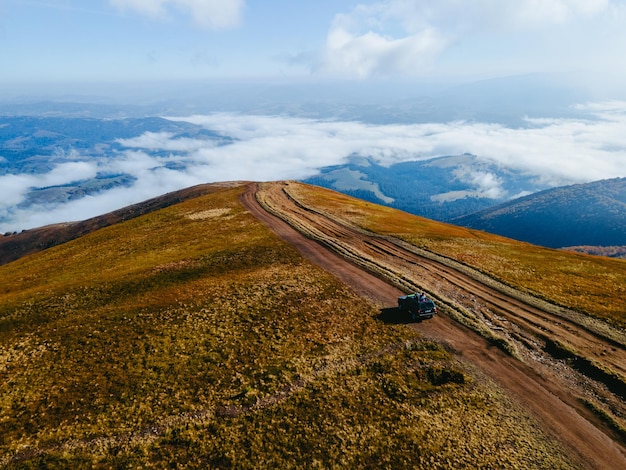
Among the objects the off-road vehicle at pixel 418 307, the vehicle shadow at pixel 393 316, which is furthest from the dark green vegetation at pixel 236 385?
the off-road vehicle at pixel 418 307

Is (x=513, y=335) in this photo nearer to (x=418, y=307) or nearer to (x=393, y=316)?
(x=418, y=307)

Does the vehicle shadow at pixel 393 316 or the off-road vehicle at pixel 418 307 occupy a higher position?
the off-road vehicle at pixel 418 307

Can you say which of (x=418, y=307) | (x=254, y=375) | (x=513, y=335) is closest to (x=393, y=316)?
(x=418, y=307)

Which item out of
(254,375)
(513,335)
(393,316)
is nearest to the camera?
(254,375)

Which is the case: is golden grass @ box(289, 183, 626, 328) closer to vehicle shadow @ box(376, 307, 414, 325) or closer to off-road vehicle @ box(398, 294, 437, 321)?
off-road vehicle @ box(398, 294, 437, 321)

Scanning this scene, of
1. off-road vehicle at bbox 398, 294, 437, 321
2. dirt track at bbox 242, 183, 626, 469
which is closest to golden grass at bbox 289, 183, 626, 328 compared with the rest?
dirt track at bbox 242, 183, 626, 469

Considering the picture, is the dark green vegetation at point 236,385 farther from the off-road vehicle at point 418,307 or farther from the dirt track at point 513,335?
the off-road vehicle at point 418,307
